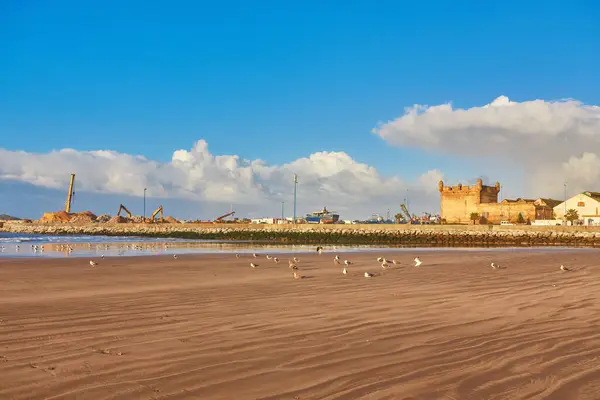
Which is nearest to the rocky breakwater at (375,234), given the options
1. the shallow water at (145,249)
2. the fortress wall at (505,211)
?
the shallow water at (145,249)

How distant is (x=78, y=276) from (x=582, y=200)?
85.8 metres

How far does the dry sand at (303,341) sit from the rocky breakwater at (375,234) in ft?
139

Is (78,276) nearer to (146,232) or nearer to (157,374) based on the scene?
(157,374)

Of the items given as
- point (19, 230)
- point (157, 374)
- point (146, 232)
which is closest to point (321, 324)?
point (157, 374)

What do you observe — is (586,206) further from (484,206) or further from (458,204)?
(458,204)

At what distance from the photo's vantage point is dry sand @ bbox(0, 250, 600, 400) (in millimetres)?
5445

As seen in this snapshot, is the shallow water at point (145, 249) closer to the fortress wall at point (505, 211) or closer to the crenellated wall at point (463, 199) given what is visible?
the fortress wall at point (505, 211)

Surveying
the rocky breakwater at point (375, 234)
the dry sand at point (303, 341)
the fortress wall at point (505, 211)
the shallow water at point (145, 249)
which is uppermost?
the fortress wall at point (505, 211)

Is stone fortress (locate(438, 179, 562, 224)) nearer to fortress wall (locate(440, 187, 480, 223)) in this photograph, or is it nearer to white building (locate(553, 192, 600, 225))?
fortress wall (locate(440, 187, 480, 223))

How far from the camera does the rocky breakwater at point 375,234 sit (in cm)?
5672

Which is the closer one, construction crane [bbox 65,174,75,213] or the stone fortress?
the stone fortress

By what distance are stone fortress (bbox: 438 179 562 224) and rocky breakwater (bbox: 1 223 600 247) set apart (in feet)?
84.1

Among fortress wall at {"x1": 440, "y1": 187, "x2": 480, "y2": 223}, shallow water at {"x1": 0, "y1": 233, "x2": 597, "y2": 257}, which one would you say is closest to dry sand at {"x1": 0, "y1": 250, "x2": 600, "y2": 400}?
shallow water at {"x1": 0, "y1": 233, "x2": 597, "y2": 257}

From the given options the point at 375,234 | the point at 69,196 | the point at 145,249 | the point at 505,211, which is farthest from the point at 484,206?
the point at 69,196
